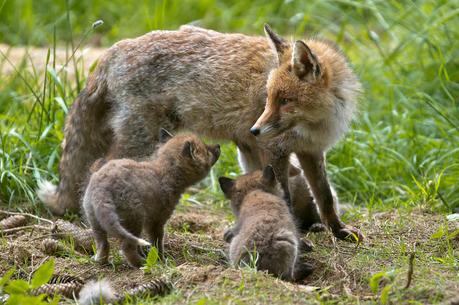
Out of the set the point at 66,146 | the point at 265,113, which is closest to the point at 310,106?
the point at 265,113

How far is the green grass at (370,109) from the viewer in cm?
834

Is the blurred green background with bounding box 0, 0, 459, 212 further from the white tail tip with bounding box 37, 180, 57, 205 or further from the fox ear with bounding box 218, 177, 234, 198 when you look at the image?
the fox ear with bounding box 218, 177, 234, 198

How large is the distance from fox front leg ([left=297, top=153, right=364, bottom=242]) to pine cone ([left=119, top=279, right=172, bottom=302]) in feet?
7.63

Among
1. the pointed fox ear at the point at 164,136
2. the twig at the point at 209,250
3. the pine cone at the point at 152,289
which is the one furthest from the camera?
the pointed fox ear at the point at 164,136

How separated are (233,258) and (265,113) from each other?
1.56 meters

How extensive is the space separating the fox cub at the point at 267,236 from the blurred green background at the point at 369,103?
215cm

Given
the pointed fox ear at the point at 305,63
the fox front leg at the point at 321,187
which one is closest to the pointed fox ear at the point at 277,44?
the pointed fox ear at the point at 305,63

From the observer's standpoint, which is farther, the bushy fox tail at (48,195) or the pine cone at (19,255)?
the bushy fox tail at (48,195)

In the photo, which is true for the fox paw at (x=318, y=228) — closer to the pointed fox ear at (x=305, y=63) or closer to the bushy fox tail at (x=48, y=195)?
the pointed fox ear at (x=305, y=63)

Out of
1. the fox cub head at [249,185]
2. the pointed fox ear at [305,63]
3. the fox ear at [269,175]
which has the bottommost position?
the fox cub head at [249,185]

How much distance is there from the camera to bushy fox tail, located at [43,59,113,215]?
7.91 m

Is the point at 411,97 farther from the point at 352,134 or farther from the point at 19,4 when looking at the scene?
the point at 19,4

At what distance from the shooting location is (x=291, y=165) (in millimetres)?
8062

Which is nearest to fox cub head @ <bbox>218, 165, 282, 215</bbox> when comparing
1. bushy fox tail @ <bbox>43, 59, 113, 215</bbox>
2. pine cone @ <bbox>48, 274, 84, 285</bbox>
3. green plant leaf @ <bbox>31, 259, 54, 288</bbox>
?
pine cone @ <bbox>48, 274, 84, 285</bbox>
